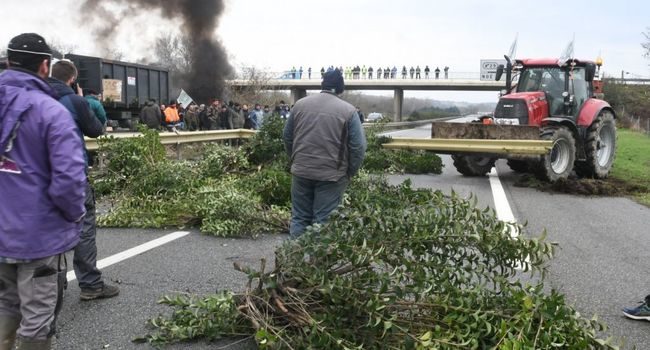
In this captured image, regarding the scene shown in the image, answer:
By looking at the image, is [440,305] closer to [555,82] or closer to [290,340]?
[290,340]

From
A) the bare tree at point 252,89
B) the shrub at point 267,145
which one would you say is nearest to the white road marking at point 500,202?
the shrub at point 267,145

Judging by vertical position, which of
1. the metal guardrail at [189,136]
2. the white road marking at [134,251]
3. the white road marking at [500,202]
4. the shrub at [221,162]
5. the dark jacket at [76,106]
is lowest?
the white road marking at [134,251]

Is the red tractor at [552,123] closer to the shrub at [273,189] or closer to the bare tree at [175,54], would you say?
the shrub at [273,189]

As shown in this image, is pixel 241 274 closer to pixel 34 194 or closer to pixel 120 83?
pixel 34 194

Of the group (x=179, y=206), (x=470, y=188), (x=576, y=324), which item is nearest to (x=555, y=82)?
(x=470, y=188)

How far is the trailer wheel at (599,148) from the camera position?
12.6 m

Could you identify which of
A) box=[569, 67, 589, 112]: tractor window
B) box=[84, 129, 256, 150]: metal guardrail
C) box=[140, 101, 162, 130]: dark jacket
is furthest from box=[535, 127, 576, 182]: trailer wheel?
box=[140, 101, 162, 130]: dark jacket

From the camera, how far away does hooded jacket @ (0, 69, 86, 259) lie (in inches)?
123

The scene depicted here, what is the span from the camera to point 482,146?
40.0 feet

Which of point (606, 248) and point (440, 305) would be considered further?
point (606, 248)

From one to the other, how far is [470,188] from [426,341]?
845 centimetres

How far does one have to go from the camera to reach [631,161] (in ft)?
61.5

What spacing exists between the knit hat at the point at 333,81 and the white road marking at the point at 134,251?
2921 mm

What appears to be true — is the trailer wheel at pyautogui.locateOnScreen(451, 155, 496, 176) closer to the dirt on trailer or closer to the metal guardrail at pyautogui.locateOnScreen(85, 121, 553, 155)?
the metal guardrail at pyautogui.locateOnScreen(85, 121, 553, 155)
